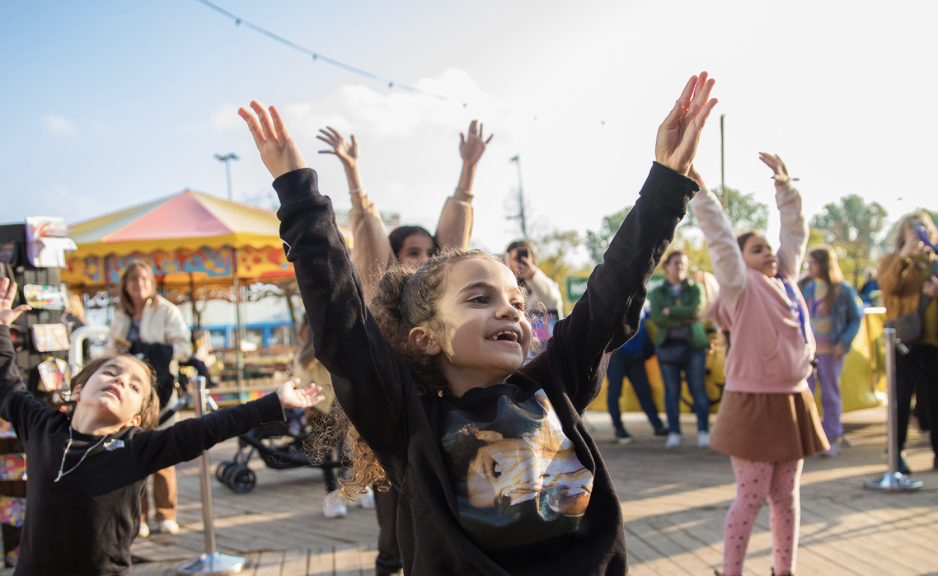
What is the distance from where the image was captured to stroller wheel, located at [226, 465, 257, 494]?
4.98m

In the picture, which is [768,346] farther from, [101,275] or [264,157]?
[101,275]

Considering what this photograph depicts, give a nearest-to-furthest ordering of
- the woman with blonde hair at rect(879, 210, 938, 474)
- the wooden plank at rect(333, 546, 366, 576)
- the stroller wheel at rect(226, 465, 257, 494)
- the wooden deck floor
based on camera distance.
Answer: the wooden deck floor → the wooden plank at rect(333, 546, 366, 576) → the woman with blonde hair at rect(879, 210, 938, 474) → the stroller wheel at rect(226, 465, 257, 494)

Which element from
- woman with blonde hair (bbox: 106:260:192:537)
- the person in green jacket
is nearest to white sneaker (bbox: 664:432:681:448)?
the person in green jacket

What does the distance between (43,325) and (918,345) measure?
570cm

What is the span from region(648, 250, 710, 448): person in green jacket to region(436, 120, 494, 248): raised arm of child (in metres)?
3.45

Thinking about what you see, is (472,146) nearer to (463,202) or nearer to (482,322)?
(463,202)

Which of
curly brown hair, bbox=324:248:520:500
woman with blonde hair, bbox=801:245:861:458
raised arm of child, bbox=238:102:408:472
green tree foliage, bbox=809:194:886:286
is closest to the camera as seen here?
raised arm of child, bbox=238:102:408:472

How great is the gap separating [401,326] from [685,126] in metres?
0.76

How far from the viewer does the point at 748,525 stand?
258cm

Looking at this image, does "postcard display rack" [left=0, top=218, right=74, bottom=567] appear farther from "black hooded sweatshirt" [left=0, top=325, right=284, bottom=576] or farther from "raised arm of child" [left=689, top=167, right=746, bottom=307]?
"raised arm of child" [left=689, top=167, right=746, bottom=307]

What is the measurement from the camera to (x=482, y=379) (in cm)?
138

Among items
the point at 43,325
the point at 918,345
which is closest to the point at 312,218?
the point at 43,325

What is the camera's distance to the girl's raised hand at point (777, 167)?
9.31 feet

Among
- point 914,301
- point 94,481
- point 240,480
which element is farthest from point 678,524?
point 240,480
